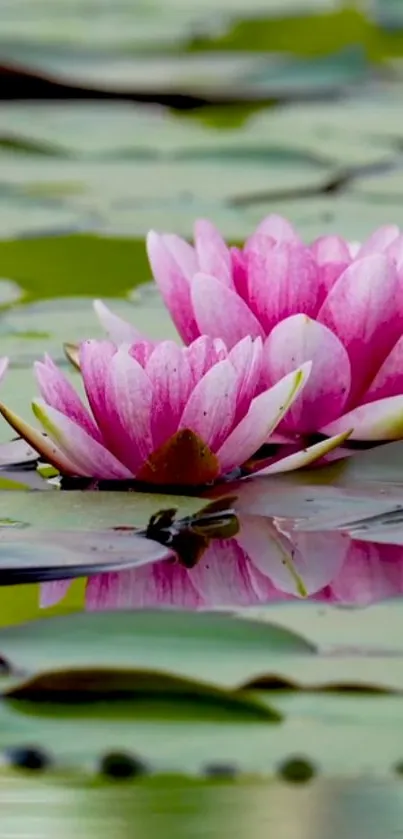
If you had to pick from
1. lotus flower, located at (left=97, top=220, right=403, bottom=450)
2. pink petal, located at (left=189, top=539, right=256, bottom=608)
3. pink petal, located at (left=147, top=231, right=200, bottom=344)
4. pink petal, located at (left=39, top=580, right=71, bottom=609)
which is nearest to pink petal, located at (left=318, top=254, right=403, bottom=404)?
lotus flower, located at (left=97, top=220, right=403, bottom=450)

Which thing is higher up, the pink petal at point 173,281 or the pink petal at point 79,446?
the pink petal at point 173,281

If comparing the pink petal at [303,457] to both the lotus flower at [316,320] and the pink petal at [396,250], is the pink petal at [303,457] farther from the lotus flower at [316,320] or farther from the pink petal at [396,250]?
the pink petal at [396,250]

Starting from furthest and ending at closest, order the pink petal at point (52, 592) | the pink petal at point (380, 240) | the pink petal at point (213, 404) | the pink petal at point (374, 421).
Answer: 1. the pink petal at point (380, 240)
2. the pink petal at point (374, 421)
3. the pink petal at point (213, 404)
4. the pink petal at point (52, 592)

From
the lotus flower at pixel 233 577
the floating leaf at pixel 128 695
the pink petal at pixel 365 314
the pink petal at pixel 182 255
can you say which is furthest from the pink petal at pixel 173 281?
the floating leaf at pixel 128 695

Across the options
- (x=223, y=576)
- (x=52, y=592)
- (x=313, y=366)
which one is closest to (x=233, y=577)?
(x=223, y=576)

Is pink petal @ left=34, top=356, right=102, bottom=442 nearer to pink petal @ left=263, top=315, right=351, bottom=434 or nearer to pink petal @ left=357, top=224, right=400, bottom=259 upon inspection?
pink petal @ left=263, top=315, right=351, bottom=434

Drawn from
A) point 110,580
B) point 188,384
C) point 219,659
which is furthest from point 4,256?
point 219,659
